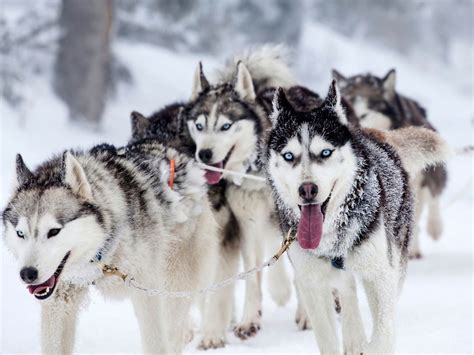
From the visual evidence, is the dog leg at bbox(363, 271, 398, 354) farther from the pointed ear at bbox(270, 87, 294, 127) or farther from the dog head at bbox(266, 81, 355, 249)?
the pointed ear at bbox(270, 87, 294, 127)

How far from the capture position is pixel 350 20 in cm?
2316

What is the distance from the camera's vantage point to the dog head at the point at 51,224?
2.94m

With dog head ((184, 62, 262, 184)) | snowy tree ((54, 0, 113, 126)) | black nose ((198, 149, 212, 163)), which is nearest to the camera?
black nose ((198, 149, 212, 163))

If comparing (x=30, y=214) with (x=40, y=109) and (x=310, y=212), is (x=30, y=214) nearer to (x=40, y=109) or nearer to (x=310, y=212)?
(x=310, y=212)

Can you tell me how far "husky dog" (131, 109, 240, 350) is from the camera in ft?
15.7

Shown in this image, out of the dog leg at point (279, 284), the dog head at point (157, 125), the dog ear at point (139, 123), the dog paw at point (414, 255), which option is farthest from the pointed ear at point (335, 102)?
the dog paw at point (414, 255)

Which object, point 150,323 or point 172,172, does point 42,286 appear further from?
point 172,172

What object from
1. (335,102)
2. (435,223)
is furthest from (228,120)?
(435,223)

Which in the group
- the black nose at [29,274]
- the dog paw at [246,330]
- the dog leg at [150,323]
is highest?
the black nose at [29,274]

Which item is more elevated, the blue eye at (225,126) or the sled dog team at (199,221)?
the blue eye at (225,126)

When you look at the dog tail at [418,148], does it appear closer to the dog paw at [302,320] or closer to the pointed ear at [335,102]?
the pointed ear at [335,102]

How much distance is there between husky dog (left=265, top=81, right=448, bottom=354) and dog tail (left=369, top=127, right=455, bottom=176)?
627 millimetres

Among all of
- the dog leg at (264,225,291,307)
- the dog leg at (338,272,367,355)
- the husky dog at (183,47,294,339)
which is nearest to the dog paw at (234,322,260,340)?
the husky dog at (183,47,294,339)

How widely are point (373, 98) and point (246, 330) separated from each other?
2645 millimetres
